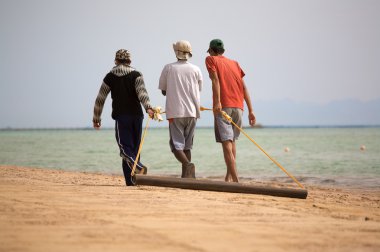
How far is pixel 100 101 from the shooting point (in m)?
8.99

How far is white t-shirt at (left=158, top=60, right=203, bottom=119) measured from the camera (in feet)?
29.4

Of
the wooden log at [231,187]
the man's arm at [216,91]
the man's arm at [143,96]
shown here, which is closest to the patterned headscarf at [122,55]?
the man's arm at [143,96]

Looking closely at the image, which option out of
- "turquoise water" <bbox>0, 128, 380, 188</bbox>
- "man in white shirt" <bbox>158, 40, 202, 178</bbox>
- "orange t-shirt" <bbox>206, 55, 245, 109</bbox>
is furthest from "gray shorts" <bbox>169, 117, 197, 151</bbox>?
"turquoise water" <bbox>0, 128, 380, 188</bbox>

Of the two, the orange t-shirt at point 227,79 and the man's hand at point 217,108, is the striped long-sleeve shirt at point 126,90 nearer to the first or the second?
the man's hand at point 217,108

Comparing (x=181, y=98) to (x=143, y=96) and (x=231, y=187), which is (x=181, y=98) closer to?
(x=143, y=96)

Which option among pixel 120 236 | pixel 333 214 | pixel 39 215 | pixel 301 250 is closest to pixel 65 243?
pixel 120 236

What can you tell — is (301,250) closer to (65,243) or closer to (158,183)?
(65,243)

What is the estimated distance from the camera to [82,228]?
16.7 feet

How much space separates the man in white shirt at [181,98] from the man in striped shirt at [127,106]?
1.32ft

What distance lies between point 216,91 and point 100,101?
1656mm

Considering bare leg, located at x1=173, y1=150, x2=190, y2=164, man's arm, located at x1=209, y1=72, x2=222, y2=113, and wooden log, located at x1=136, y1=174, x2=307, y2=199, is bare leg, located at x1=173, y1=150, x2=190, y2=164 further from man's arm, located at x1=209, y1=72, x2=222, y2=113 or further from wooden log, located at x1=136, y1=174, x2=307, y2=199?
man's arm, located at x1=209, y1=72, x2=222, y2=113

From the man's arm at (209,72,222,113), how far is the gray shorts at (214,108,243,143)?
5.8 inches

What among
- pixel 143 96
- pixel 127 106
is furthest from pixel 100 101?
pixel 143 96

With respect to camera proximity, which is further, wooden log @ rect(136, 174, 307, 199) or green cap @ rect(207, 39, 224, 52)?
green cap @ rect(207, 39, 224, 52)
